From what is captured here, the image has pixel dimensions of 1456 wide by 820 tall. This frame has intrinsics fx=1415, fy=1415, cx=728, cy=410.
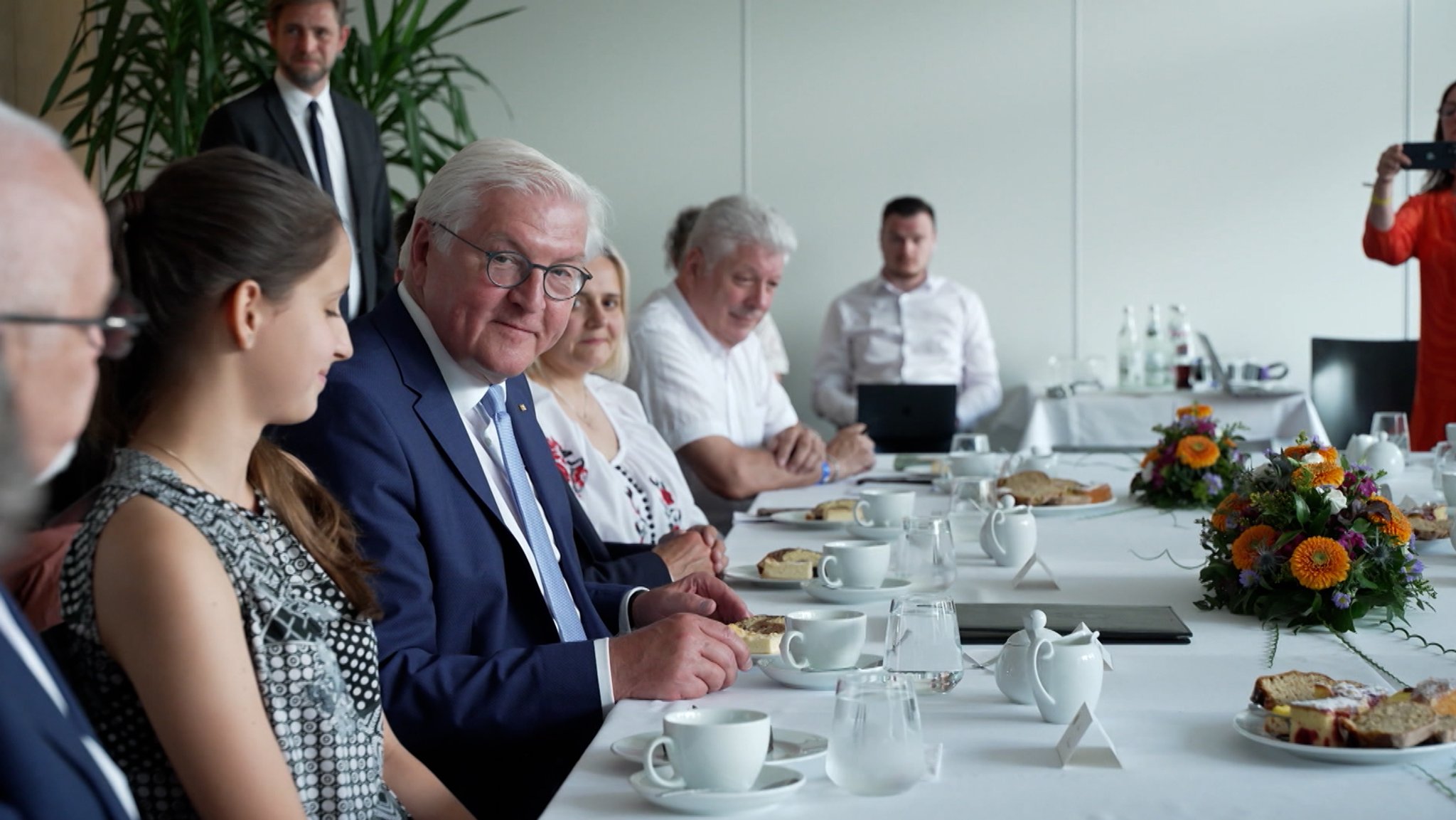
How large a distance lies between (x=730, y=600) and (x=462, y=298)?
511 millimetres

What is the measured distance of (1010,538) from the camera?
2072mm

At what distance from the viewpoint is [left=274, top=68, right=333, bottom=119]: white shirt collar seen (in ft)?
13.5

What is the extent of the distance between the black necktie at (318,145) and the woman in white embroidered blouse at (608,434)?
1.46 m

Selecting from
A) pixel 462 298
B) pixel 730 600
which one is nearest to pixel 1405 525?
pixel 730 600

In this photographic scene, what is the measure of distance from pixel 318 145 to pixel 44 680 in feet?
11.9

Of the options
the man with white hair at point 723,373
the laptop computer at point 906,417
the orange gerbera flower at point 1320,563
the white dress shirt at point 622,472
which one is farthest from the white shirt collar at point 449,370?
the laptop computer at point 906,417

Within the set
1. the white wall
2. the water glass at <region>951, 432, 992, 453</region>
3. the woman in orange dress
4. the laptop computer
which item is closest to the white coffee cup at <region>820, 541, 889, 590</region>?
the water glass at <region>951, 432, 992, 453</region>

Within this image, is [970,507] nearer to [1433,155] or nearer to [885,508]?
[885,508]

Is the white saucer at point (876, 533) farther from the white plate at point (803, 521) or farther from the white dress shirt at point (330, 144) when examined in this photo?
the white dress shirt at point (330, 144)

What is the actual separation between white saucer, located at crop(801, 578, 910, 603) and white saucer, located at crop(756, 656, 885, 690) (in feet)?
1.11

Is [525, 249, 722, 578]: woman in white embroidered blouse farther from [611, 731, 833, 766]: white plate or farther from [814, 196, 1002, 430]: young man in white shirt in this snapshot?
[814, 196, 1002, 430]: young man in white shirt

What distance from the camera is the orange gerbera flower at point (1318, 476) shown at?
5.53 feet

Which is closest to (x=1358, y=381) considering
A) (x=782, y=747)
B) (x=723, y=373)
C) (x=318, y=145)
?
(x=723, y=373)

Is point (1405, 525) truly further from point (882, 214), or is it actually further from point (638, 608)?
point (882, 214)
